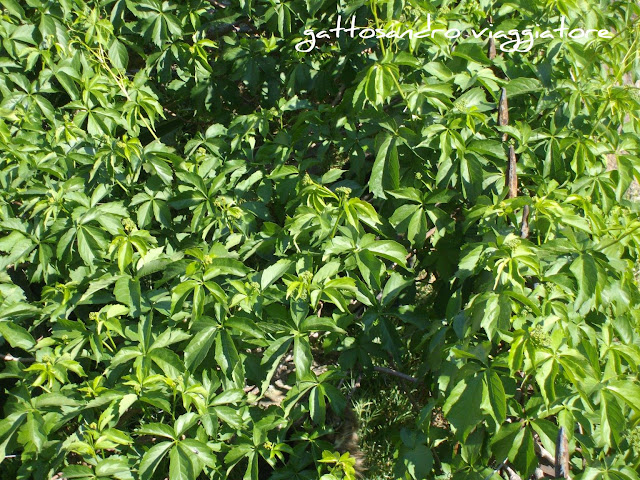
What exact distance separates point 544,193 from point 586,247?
33 centimetres

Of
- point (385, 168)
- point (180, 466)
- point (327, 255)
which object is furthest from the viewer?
point (385, 168)

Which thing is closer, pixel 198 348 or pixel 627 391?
pixel 627 391

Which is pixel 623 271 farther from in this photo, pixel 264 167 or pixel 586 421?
pixel 264 167

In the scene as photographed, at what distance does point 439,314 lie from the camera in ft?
7.68

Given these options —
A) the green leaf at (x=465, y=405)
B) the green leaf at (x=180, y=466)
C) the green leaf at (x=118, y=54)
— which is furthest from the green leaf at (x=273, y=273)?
the green leaf at (x=118, y=54)

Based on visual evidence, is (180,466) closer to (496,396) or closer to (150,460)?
(150,460)

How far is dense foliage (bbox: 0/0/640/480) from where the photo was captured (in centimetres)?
178

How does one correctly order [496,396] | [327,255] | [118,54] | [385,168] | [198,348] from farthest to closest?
1. [118,54]
2. [385,168]
3. [327,255]
4. [198,348]
5. [496,396]

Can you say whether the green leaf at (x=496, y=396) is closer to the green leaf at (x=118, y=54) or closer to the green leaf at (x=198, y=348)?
the green leaf at (x=198, y=348)

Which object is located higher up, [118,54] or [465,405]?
[118,54]

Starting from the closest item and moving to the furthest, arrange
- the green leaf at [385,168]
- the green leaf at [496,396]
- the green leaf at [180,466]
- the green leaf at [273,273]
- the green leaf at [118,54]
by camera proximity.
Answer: the green leaf at [496,396] → the green leaf at [180,466] → the green leaf at [273,273] → the green leaf at [385,168] → the green leaf at [118,54]

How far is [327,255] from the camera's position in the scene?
2.01 meters

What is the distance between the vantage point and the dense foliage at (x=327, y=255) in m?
1.78

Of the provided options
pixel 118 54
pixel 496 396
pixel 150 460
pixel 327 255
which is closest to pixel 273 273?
pixel 327 255
